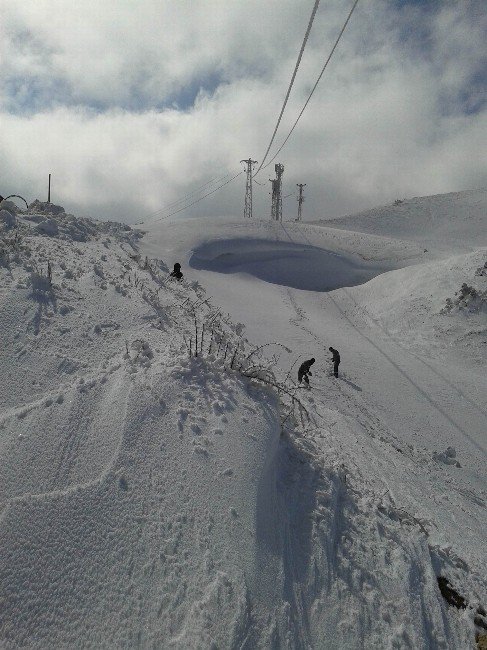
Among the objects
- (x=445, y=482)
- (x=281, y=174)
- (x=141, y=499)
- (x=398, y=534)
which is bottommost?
(x=445, y=482)

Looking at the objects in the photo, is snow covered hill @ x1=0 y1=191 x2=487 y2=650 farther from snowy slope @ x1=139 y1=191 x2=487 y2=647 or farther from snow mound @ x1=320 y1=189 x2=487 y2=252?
snow mound @ x1=320 y1=189 x2=487 y2=252

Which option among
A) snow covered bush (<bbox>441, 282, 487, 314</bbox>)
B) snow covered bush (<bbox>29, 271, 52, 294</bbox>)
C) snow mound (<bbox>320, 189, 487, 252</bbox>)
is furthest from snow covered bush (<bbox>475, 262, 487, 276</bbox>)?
snow mound (<bbox>320, 189, 487, 252</bbox>)

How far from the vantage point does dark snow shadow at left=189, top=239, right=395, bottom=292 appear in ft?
57.8

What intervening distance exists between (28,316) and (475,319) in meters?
11.9

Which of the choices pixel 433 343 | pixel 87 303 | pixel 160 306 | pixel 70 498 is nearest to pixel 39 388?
pixel 70 498

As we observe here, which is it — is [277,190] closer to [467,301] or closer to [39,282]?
[467,301]

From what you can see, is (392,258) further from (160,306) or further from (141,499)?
(141,499)

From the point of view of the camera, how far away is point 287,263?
61.9 ft

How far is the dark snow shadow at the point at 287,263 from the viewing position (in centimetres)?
1761

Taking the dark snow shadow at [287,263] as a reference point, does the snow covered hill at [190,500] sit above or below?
below

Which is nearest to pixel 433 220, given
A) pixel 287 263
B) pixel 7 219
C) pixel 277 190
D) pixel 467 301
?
pixel 277 190

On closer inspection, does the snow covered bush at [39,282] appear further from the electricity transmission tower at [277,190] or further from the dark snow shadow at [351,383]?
the electricity transmission tower at [277,190]

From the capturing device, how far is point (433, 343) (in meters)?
11.4

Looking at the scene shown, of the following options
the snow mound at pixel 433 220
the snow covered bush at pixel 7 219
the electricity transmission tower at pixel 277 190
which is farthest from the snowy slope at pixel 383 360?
the electricity transmission tower at pixel 277 190
